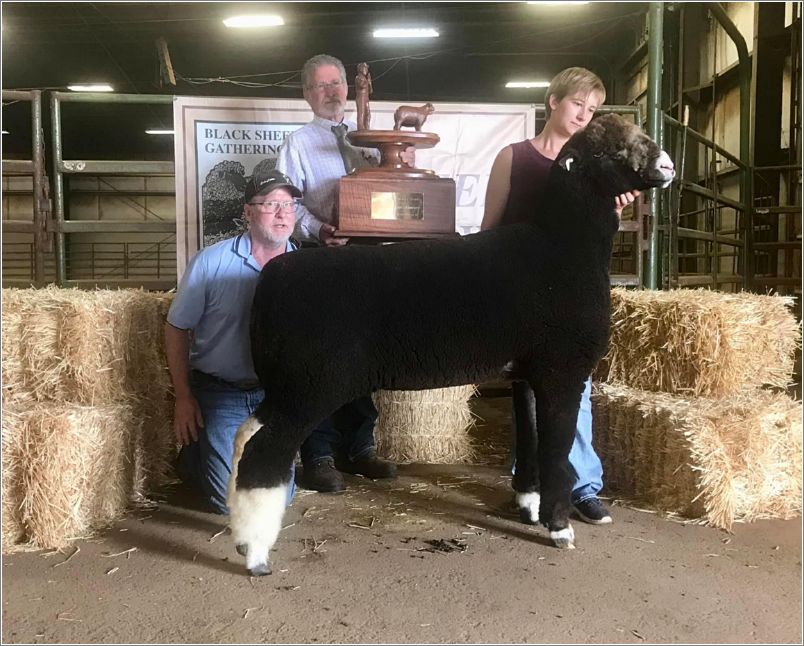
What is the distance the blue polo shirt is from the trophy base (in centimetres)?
47

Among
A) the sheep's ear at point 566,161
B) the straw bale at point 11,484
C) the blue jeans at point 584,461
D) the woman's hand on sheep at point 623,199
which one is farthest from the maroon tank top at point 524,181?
the straw bale at point 11,484

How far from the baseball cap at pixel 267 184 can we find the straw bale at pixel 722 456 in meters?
1.92

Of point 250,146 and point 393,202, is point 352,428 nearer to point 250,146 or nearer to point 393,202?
point 393,202

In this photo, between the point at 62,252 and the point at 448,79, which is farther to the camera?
the point at 448,79

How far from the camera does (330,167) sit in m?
3.29

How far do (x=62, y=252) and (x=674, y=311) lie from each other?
12.2 feet

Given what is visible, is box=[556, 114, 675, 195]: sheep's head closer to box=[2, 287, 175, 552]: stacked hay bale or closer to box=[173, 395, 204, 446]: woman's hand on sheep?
box=[173, 395, 204, 446]: woman's hand on sheep

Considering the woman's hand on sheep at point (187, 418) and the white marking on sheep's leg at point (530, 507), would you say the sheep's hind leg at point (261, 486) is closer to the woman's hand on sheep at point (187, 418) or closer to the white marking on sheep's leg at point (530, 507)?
the woman's hand on sheep at point (187, 418)

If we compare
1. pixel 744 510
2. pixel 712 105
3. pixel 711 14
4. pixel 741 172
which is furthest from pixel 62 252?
pixel 712 105

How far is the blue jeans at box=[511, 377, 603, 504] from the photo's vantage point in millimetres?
2875

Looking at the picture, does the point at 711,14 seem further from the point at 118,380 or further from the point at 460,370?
the point at 118,380

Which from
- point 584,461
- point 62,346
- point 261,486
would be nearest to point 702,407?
point 584,461

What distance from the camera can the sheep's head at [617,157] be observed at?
2.40 meters

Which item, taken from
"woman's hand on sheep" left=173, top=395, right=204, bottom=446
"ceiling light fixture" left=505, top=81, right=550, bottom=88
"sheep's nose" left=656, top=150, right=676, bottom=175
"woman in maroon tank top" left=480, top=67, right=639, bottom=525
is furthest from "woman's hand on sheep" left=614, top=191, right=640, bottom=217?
"ceiling light fixture" left=505, top=81, right=550, bottom=88
